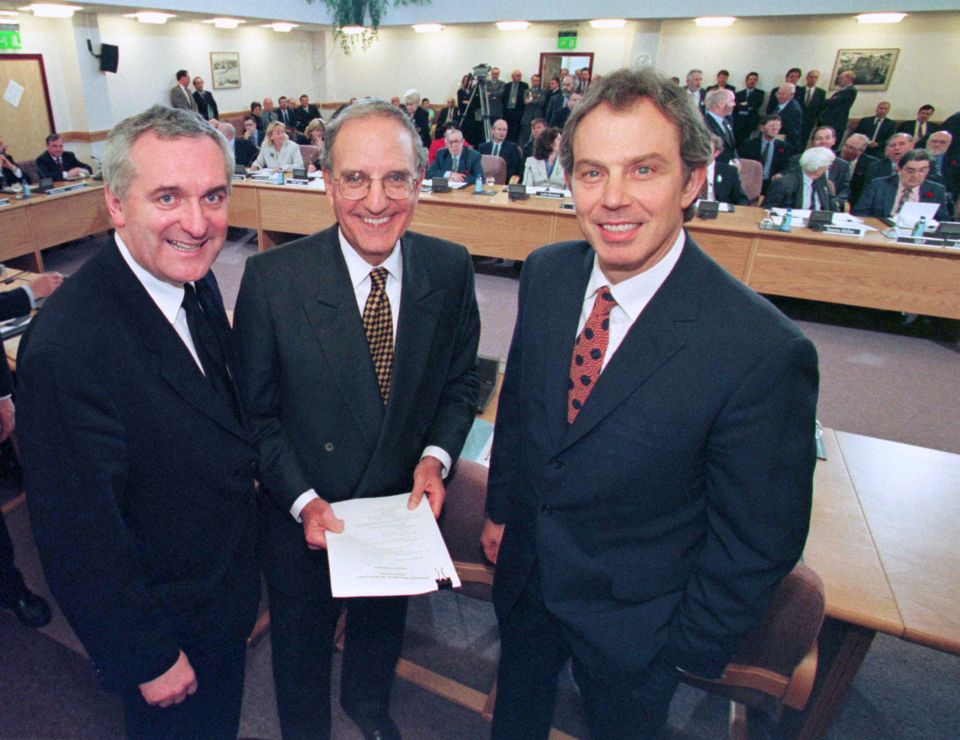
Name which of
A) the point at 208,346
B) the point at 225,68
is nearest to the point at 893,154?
the point at 208,346

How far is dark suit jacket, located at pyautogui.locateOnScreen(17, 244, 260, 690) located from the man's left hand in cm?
37

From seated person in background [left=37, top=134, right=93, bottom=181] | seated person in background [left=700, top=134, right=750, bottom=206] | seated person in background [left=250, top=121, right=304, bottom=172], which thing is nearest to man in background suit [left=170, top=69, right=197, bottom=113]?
seated person in background [left=250, top=121, right=304, bottom=172]

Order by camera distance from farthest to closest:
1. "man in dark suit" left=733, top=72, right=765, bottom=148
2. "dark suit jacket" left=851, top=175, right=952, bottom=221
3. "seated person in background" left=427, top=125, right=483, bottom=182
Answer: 1. "man in dark suit" left=733, top=72, right=765, bottom=148
2. "seated person in background" left=427, top=125, right=483, bottom=182
3. "dark suit jacket" left=851, top=175, right=952, bottom=221

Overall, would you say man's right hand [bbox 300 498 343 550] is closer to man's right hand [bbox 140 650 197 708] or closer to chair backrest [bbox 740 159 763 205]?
man's right hand [bbox 140 650 197 708]

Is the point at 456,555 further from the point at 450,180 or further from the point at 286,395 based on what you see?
the point at 450,180

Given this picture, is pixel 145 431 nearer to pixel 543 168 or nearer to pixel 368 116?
pixel 368 116

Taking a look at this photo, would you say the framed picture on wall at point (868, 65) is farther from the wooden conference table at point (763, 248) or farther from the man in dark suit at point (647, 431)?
the man in dark suit at point (647, 431)

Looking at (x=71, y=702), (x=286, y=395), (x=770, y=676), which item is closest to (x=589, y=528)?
(x=770, y=676)

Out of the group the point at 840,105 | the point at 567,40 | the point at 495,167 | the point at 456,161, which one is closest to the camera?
the point at 456,161

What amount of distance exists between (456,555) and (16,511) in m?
2.40

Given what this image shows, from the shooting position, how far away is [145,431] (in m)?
1.07

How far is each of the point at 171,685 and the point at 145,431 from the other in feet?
1.68

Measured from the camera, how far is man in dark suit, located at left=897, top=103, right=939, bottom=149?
26.7 ft

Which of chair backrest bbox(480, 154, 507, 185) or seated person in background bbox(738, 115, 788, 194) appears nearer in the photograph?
chair backrest bbox(480, 154, 507, 185)
